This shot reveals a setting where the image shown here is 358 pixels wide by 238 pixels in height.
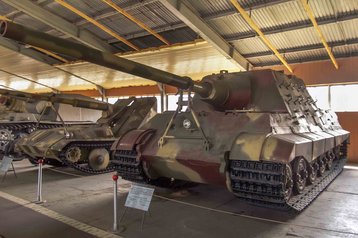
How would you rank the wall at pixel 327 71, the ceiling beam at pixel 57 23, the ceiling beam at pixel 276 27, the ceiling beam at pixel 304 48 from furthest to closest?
the ceiling beam at pixel 57 23 < the wall at pixel 327 71 < the ceiling beam at pixel 304 48 < the ceiling beam at pixel 276 27

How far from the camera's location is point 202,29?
11852 mm

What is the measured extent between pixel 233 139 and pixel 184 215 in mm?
1532

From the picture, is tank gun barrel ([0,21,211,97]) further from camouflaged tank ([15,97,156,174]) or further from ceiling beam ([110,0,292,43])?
ceiling beam ([110,0,292,43])

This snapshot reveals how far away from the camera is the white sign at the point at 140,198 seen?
473 centimetres

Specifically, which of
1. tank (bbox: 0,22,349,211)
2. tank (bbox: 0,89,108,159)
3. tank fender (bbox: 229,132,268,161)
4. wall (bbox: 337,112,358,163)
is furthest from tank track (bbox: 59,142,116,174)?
wall (bbox: 337,112,358,163)

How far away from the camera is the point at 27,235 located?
4.58 metres

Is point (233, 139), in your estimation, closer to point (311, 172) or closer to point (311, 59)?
point (311, 172)

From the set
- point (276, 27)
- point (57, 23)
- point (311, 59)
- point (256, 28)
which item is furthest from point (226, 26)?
point (57, 23)

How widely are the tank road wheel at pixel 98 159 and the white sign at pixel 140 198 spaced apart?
5.30m

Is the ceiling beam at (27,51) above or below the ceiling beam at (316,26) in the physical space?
above

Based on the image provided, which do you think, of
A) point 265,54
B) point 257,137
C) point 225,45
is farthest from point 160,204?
point 265,54

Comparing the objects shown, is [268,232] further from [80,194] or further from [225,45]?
[225,45]

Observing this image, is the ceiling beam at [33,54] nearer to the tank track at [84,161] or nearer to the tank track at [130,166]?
the tank track at [84,161]

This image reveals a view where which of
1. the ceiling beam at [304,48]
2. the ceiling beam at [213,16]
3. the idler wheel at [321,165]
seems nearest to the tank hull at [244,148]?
the idler wheel at [321,165]
